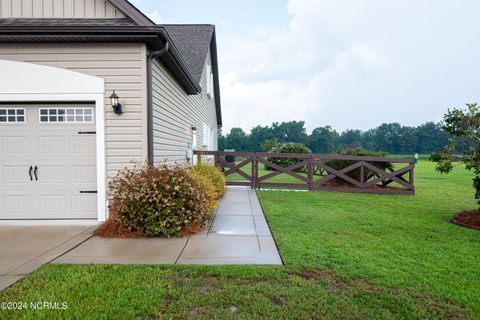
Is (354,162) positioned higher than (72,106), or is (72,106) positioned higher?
(72,106)

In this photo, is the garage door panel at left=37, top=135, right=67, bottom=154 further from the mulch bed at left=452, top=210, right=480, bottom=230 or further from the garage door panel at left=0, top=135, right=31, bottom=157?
the mulch bed at left=452, top=210, right=480, bottom=230

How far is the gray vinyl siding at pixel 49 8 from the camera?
604 centimetres

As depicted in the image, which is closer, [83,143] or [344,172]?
[83,143]

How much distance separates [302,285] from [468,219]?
5052 mm

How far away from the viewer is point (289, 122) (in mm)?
72500

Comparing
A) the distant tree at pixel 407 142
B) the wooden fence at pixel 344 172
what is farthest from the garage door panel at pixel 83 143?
the distant tree at pixel 407 142

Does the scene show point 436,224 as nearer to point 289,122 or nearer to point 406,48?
point 406,48

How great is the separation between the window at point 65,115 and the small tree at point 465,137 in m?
7.33

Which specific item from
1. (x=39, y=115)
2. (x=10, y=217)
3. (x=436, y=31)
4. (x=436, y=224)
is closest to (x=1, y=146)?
(x=39, y=115)

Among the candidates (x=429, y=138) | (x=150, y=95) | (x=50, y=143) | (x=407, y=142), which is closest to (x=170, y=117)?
(x=150, y=95)

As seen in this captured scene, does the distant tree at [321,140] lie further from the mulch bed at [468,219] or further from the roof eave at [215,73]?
the mulch bed at [468,219]

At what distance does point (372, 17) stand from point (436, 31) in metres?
2.68

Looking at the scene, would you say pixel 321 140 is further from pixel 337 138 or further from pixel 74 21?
pixel 74 21

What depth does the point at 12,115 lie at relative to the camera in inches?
236
